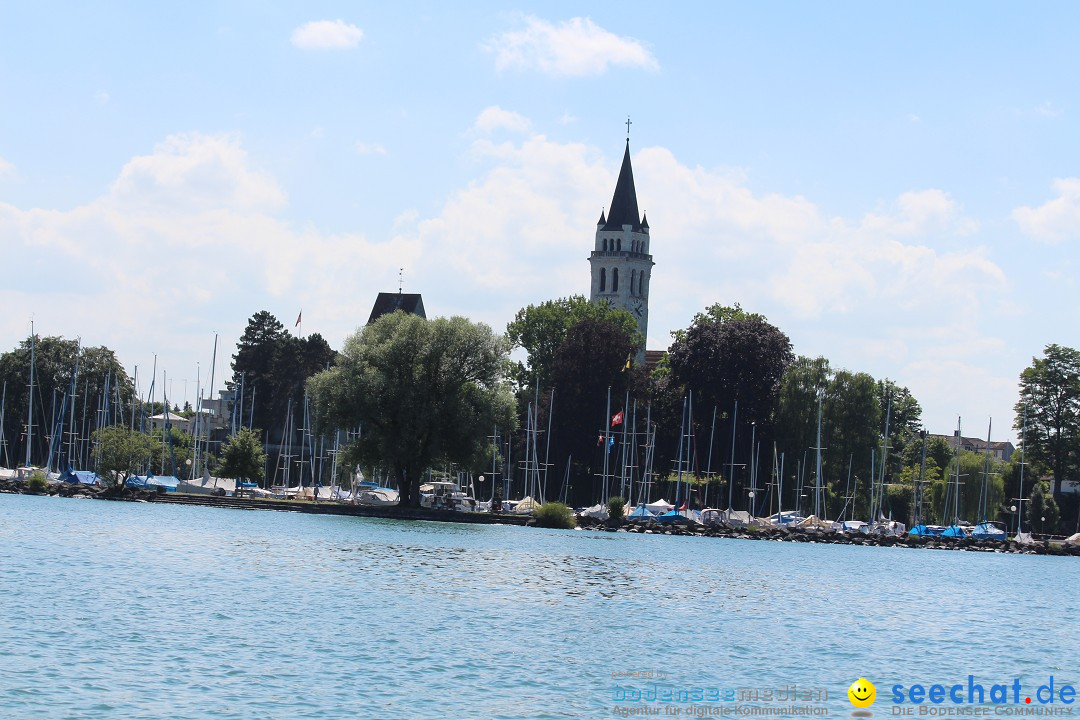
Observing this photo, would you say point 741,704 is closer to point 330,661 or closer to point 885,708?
point 885,708

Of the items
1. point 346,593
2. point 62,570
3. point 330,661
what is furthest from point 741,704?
point 62,570

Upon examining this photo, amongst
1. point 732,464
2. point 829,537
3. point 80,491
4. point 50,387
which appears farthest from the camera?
point 50,387

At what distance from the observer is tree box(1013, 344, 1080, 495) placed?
344 feet

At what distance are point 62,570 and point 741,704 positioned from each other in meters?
22.8

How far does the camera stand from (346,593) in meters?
36.4

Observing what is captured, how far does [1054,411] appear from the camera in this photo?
4186 inches

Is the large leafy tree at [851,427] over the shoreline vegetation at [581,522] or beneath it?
over

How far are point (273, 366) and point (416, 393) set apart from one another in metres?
54.5

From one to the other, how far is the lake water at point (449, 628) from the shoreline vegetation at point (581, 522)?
22672 millimetres

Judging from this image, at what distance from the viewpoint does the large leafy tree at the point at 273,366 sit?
417 feet

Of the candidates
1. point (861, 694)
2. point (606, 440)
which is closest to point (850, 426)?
point (606, 440)

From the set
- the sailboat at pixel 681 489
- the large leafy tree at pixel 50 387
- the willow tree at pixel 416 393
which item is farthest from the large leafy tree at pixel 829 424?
the large leafy tree at pixel 50 387

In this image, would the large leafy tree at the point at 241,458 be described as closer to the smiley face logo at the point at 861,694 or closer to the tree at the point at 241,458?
the tree at the point at 241,458

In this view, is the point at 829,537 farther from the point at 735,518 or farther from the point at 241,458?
the point at 241,458
